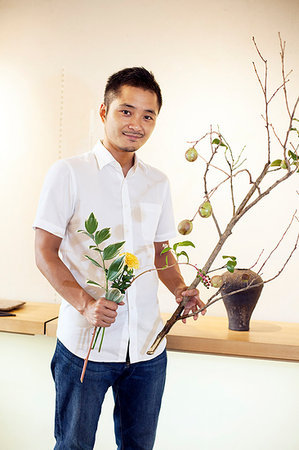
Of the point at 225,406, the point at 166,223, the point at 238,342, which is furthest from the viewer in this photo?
the point at 225,406

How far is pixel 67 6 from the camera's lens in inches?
97.9

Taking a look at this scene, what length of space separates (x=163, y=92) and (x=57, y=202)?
3.94 ft

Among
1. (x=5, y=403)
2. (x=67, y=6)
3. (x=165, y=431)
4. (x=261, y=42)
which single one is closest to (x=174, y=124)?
(x=261, y=42)

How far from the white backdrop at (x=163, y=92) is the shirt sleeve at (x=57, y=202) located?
1.00 meters

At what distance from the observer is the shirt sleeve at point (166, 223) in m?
1.70

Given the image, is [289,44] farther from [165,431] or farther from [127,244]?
[165,431]

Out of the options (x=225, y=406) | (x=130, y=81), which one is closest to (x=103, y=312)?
(x=130, y=81)

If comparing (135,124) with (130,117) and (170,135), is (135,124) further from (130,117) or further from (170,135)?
(170,135)

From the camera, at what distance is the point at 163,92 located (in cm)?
237

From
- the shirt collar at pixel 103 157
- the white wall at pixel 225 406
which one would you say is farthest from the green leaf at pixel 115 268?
the white wall at pixel 225 406

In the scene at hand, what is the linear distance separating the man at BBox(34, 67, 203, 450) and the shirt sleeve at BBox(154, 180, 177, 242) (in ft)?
0.30

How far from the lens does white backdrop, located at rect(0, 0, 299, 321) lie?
2.28m

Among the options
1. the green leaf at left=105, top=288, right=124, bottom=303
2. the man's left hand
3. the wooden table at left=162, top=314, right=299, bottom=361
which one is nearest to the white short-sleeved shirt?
the man's left hand

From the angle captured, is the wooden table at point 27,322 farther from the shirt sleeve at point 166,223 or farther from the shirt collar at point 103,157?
the shirt collar at point 103,157
